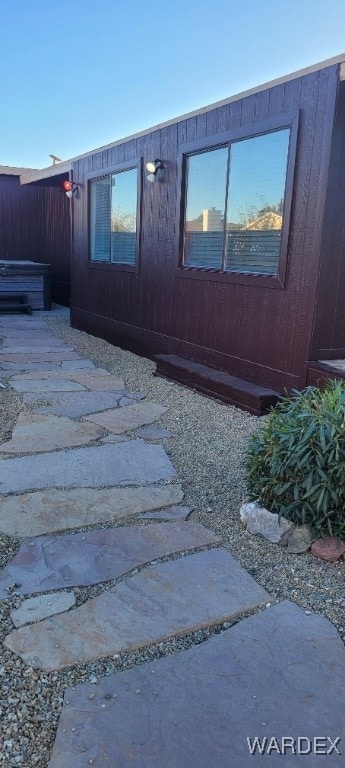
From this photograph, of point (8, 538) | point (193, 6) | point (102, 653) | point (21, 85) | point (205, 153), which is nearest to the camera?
point (102, 653)

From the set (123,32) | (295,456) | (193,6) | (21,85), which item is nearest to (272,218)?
(295,456)

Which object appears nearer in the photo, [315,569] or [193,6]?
[315,569]

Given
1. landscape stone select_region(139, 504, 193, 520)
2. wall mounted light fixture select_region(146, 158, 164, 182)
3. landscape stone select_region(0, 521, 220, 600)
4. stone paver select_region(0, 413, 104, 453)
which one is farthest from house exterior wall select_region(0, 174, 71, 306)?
landscape stone select_region(0, 521, 220, 600)

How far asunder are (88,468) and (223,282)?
95.1 inches

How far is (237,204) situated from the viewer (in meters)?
4.53

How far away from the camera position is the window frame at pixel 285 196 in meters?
3.88

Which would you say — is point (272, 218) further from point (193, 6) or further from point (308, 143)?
point (193, 6)

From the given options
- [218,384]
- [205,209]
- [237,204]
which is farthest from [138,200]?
[218,384]

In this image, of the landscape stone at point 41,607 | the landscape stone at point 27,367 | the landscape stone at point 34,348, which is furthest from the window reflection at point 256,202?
the landscape stone at point 41,607

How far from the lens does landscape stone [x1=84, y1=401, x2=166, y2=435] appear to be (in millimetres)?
3742

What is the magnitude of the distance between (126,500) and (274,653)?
3.81 feet

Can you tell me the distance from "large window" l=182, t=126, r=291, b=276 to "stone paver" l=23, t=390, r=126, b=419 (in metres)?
1.55

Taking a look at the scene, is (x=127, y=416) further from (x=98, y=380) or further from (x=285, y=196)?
(x=285, y=196)

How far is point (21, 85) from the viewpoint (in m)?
11.8
